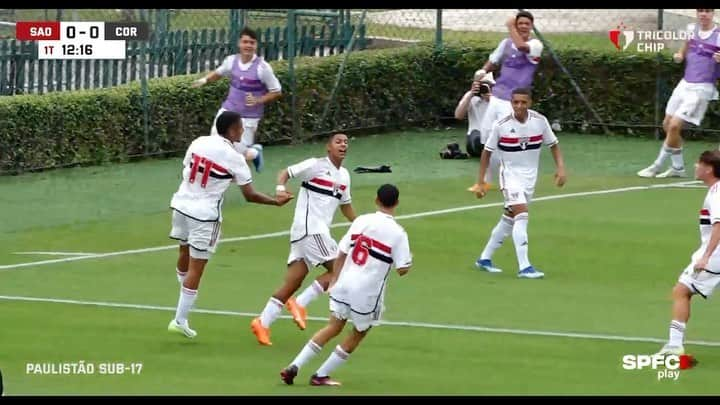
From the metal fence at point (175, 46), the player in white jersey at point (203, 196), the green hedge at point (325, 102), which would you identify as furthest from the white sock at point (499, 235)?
the metal fence at point (175, 46)

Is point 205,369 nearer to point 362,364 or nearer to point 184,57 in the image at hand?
point 362,364

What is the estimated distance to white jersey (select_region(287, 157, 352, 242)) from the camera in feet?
50.2

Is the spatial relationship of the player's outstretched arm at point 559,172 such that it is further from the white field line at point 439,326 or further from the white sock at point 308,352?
the white sock at point 308,352

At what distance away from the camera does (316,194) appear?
15.5m

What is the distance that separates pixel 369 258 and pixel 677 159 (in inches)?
441

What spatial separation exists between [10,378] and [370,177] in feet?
36.1

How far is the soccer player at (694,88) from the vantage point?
23406 mm

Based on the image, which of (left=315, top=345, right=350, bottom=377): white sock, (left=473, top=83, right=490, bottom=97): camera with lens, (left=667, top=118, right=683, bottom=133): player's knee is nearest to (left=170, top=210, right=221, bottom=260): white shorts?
(left=315, top=345, right=350, bottom=377): white sock

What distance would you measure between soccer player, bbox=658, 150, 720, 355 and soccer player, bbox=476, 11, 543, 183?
28.9 ft

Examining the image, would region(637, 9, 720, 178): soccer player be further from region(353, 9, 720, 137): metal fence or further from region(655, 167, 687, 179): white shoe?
region(353, 9, 720, 137): metal fence

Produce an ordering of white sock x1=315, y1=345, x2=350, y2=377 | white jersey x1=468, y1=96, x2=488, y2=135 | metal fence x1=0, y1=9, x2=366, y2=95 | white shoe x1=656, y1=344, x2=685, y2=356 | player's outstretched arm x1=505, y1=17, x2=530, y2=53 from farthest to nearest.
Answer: metal fence x1=0, y1=9, x2=366, y2=95 < white jersey x1=468, y1=96, x2=488, y2=135 < player's outstretched arm x1=505, y1=17, x2=530, y2=53 < white shoe x1=656, y1=344, x2=685, y2=356 < white sock x1=315, y1=345, x2=350, y2=377

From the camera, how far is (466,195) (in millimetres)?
22625

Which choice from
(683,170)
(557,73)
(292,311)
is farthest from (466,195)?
(292,311)

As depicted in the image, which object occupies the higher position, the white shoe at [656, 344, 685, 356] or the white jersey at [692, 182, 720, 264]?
the white jersey at [692, 182, 720, 264]
